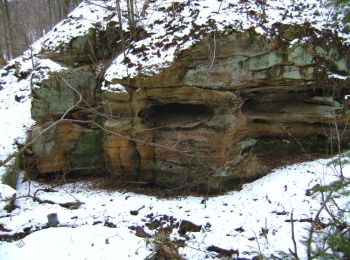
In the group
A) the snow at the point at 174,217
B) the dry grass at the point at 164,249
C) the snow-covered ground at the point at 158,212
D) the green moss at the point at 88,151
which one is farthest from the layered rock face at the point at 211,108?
the dry grass at the point at 164,249

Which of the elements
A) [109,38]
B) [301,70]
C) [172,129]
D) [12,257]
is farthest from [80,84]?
[301,70]

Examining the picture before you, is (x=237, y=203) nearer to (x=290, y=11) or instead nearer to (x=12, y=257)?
(x=12, y=257)

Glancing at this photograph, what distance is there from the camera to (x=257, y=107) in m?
8.60

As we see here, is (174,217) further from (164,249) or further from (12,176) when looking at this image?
(12,176)

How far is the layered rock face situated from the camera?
300 inches

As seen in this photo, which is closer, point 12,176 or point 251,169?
point 251,169

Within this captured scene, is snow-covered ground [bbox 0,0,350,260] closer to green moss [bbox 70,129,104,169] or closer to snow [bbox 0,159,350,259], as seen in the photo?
snow [bbox 0,159,350,259]

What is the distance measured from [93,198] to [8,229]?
1.91 meters

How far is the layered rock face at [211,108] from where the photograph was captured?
761 cm

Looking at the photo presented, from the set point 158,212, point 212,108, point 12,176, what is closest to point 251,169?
point 212,108

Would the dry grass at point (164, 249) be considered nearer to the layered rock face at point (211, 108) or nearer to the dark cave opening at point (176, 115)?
the layered rock face at point (211, 108)

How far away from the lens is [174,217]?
687cm

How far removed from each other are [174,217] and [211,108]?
9.31 feet

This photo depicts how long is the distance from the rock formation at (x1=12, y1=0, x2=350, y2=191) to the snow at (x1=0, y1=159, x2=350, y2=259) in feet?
2.62
